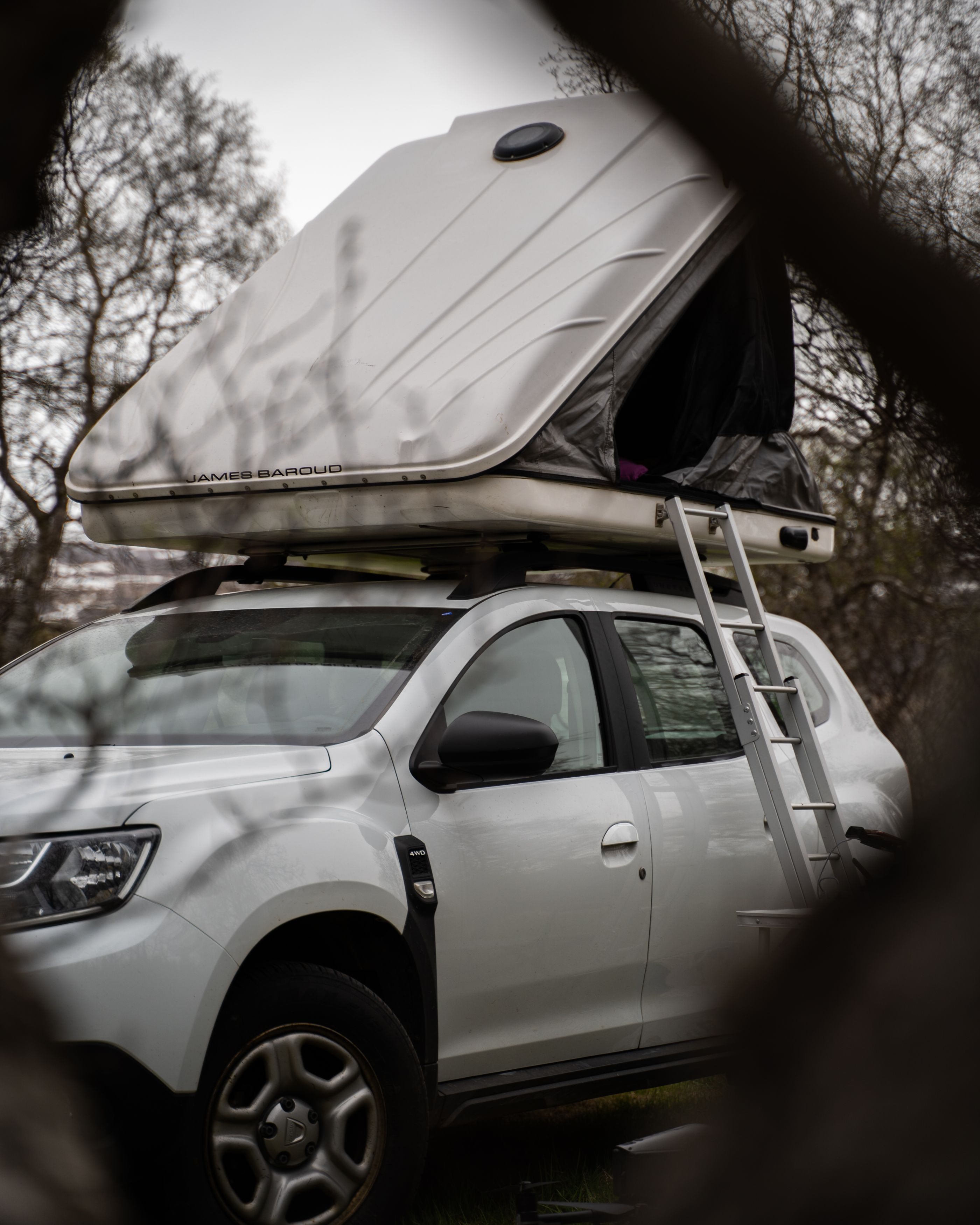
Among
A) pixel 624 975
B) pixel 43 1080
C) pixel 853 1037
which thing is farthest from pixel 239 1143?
pixel 853 1037

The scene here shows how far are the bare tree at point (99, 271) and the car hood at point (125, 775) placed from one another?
2.42 feet

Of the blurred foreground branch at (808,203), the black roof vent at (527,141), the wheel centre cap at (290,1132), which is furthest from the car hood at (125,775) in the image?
the black roof vent at (527,141)

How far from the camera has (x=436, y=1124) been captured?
147 inches

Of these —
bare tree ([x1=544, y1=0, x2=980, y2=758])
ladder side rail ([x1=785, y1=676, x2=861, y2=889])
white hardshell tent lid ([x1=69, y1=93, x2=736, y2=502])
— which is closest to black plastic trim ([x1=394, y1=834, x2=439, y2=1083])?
white hardshell tent lid ([x1=69, y1=93, x2=736, y2=502])

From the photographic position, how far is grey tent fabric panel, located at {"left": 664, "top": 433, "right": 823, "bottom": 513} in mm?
5051

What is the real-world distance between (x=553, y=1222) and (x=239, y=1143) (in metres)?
0.80

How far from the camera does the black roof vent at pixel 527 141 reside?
5359mm

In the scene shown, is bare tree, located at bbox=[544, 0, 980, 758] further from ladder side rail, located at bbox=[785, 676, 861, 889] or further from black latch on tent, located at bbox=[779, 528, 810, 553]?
black latch on tent, located at bbox=[779, 528, 810, 553]

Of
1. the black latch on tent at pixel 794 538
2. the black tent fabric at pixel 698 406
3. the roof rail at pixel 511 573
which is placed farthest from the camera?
the black latch on tent at pixel 794 538

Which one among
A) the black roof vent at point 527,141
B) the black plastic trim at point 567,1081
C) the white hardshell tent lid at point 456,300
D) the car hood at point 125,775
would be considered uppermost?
the black roof vent at point 527,141

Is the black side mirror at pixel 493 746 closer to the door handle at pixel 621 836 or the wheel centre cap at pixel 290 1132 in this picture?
the door handle at pixel 621 836

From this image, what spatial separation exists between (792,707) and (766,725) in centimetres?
36

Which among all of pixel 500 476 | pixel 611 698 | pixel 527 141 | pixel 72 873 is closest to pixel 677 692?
pixel 611 698

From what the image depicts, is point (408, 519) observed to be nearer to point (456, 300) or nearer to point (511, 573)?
point (511, 573)
